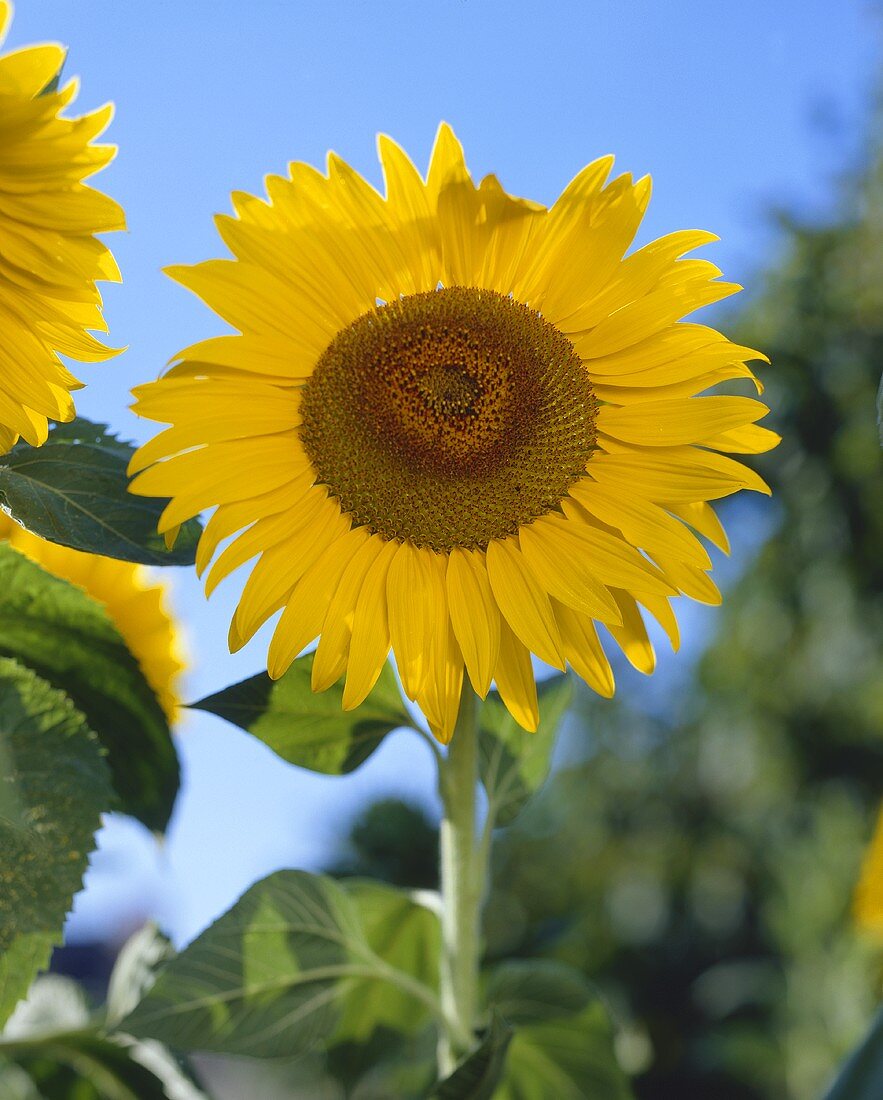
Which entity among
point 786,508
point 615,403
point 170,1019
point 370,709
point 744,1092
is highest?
point 786,508

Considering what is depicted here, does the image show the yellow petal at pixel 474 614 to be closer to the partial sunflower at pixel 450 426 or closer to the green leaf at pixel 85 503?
the partial sunflower at pixel 450 426

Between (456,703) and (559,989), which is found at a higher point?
(456,703)

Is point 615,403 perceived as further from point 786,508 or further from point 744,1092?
point 786,508

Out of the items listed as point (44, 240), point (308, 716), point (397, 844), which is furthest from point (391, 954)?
point (397, 844)

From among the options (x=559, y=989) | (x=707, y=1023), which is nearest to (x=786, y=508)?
(x=707, y=1023)

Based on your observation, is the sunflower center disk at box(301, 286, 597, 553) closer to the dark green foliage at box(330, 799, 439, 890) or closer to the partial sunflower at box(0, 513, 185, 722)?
the partial sunflower at box(0, 513, 185, 722)

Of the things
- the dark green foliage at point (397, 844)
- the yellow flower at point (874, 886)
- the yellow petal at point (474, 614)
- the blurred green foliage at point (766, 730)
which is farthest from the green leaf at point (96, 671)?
the blurred green foliage at point (766, 730)

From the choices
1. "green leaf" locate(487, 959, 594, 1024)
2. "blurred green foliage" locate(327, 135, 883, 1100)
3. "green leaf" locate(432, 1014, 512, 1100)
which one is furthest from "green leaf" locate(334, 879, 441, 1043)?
"blurred green foliage" locate(327, 135, 883, 1100)
